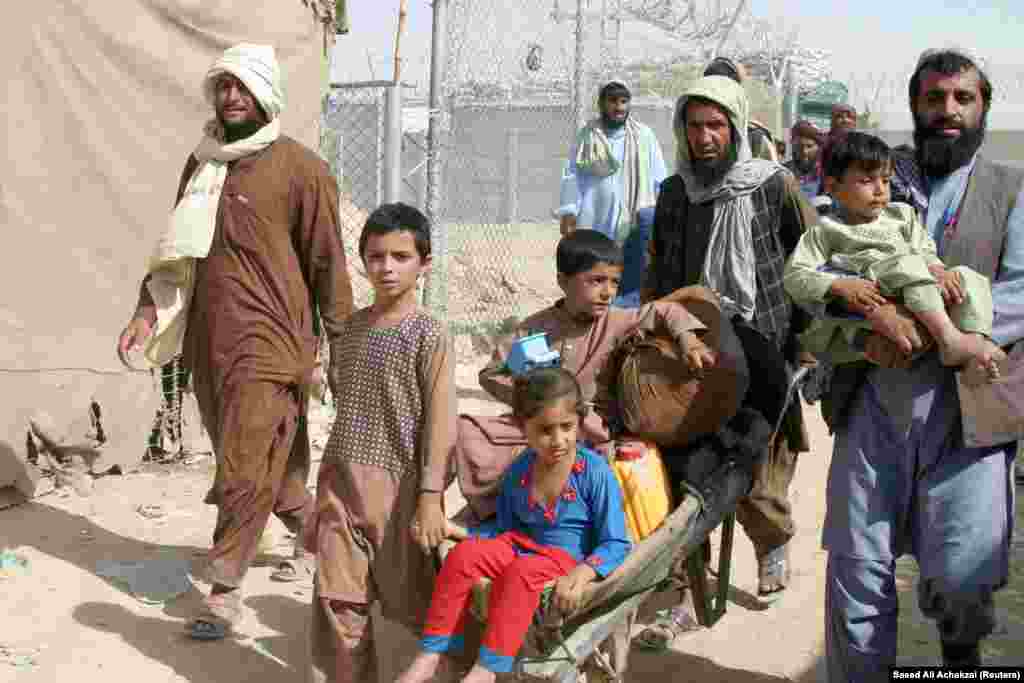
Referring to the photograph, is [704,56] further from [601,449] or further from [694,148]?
[601,449]

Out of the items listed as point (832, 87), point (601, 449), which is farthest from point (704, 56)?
point (601, 449)

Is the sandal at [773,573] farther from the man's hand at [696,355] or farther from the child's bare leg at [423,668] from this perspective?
the child's bare leg at [423,668]

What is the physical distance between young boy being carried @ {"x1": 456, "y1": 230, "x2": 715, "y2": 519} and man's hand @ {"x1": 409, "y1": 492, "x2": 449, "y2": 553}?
0.11 m

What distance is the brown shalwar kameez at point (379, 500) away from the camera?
4.05m

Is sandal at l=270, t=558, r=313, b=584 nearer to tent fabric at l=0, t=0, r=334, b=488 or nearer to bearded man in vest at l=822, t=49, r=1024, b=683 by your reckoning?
tent fabric at l=0, t=0, r=334, b=488

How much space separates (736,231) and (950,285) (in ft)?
4.06

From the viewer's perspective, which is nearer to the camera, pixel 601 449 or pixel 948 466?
pixel 948 466

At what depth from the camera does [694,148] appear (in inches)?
185

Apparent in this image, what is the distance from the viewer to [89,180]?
696cm

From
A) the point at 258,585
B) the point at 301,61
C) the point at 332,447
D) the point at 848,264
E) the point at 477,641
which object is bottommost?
the point at 258,585

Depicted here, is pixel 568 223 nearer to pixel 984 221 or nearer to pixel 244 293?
pixel 244 293

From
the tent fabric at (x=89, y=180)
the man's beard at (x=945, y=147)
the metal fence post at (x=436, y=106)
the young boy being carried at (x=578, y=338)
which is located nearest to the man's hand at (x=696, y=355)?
the young boy being carried at (x=578, y=338)

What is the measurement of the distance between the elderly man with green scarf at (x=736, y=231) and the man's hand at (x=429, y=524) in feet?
3.73

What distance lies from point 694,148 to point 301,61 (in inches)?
142
